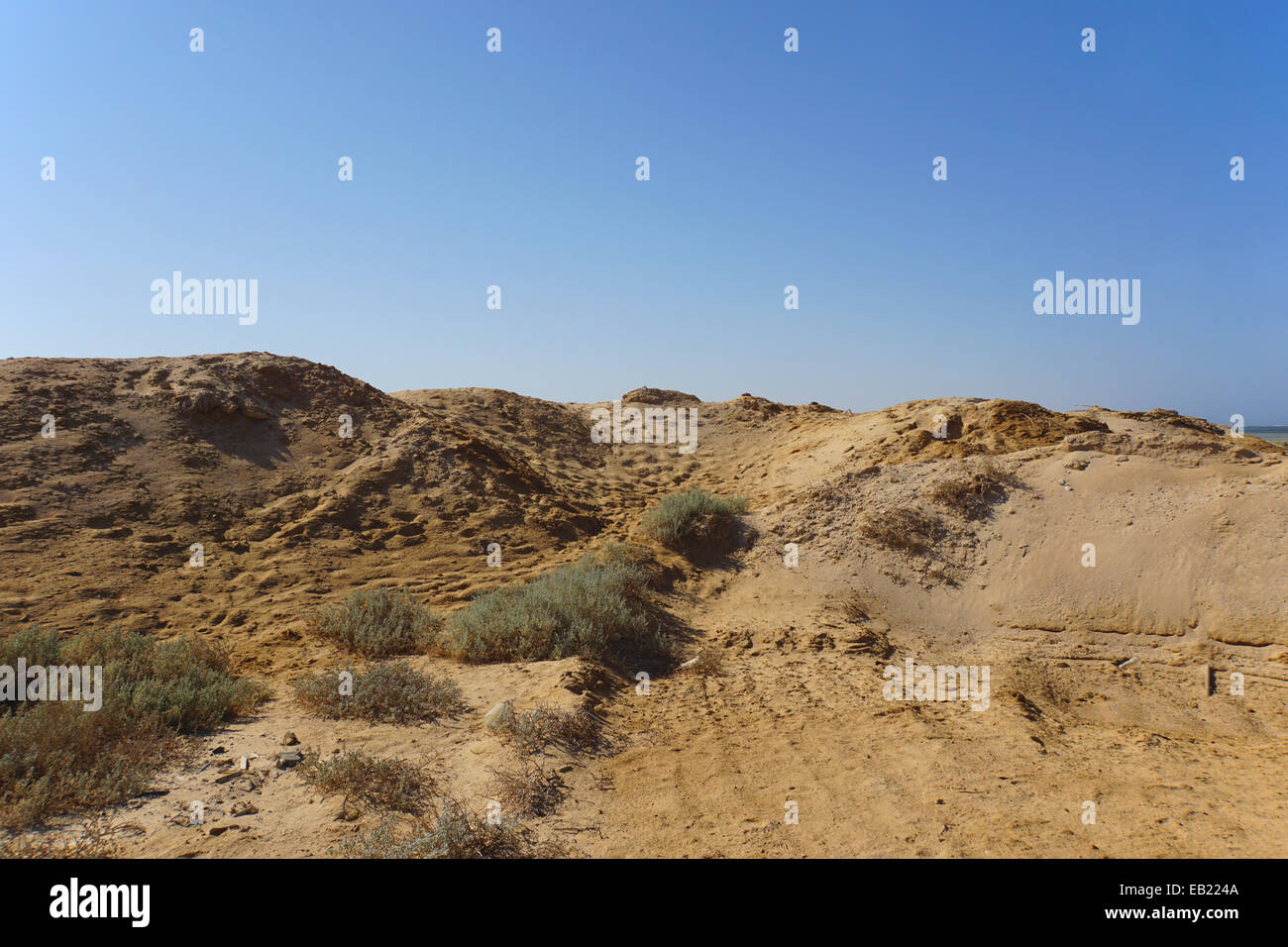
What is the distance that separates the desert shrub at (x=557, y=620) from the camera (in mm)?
5668

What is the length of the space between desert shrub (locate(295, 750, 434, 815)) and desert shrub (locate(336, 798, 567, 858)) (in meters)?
0.14

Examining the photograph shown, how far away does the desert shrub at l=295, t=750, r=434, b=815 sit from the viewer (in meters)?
3.42

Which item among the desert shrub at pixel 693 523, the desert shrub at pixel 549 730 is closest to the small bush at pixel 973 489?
the desert shrub at pixel 693 523

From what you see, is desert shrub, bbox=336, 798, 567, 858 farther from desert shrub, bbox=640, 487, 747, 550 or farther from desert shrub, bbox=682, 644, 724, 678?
desert shrub, bbox=640, 487, 747, 550

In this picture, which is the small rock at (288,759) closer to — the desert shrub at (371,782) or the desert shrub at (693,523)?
the desert shrub at (371,782)

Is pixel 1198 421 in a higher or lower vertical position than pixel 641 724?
higher

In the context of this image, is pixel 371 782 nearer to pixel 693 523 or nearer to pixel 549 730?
pixel 549 730

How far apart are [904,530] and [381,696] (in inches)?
238

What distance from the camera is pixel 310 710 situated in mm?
4523

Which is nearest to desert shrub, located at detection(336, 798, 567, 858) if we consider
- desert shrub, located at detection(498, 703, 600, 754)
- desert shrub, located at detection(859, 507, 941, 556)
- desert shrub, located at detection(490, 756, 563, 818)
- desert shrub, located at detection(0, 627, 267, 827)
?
desert shrub, located at detection(490, 756, 563, 818)

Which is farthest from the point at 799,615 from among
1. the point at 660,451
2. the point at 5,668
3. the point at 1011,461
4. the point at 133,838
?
the point at 660,451
